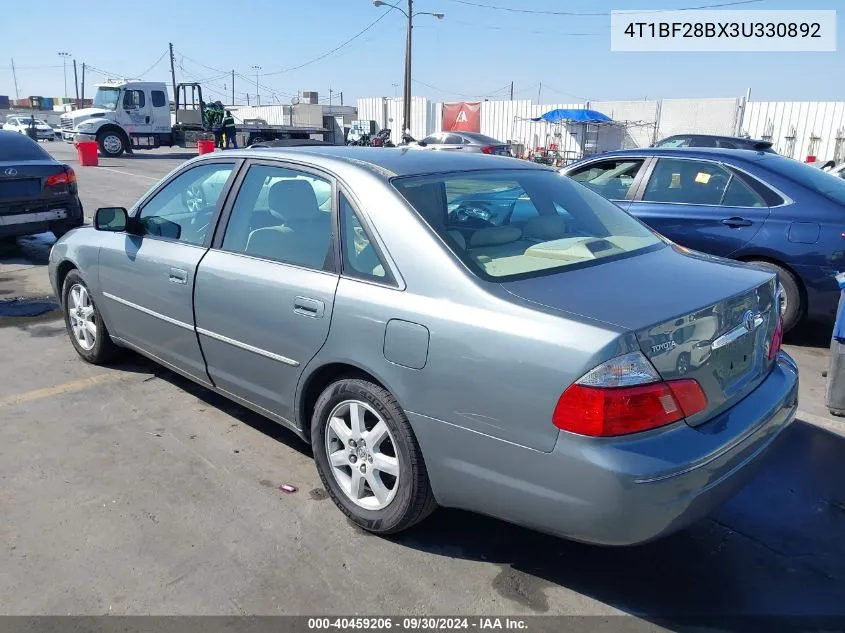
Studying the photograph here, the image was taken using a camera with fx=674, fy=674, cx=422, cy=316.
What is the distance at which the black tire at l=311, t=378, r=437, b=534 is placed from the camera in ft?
8.84

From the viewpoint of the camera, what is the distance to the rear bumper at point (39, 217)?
26.7 ft

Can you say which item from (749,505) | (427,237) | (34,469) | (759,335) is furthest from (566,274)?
(34,469)

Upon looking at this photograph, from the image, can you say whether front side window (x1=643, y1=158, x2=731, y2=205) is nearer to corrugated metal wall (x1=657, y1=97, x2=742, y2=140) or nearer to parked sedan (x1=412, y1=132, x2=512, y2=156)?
parked sedan (x1=412, y1=132, x2=512, y2=156)

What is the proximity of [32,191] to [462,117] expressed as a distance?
29.1m

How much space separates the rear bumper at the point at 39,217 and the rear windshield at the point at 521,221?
→ 7079 millimetres

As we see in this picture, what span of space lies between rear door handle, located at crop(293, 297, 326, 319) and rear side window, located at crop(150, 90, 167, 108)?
29004 millimetres

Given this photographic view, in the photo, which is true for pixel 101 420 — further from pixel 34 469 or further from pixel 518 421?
pixel 518 421

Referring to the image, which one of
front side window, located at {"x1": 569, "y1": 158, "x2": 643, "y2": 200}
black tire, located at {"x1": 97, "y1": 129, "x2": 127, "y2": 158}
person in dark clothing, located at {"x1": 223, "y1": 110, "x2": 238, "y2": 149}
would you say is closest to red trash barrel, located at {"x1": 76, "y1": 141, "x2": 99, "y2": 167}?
black tire, located at {"x1": 97, "y1": 129, "x2": 127, "y2": 158}

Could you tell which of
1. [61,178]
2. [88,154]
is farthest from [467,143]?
[61,178]

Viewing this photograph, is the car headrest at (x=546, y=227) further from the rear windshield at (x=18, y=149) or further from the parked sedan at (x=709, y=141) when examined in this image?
the parked sedan at (x=709, y=141)

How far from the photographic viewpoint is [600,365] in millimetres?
2178

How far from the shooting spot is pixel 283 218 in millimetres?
3459

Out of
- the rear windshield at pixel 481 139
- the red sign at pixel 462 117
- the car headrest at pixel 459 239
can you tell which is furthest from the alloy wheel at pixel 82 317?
the red sign at pixel 462 117

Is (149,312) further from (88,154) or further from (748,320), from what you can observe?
(88,154)
